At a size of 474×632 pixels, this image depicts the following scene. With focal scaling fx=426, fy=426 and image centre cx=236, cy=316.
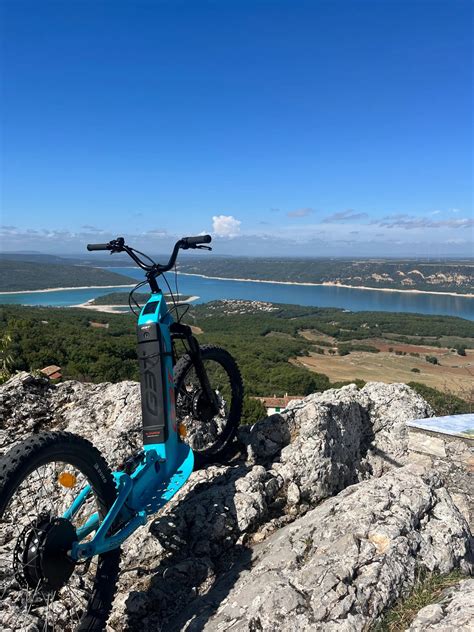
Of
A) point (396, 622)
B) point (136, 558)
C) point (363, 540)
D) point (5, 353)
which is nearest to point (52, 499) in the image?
point (136, 558)

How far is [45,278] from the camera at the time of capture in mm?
158000

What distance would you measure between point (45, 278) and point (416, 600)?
171931mm

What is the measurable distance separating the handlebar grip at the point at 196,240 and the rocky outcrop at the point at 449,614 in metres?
3.48

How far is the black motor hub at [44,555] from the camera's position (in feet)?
8.29

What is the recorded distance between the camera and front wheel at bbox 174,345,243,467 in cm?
468

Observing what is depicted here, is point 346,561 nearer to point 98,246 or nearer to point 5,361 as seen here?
point 98,246

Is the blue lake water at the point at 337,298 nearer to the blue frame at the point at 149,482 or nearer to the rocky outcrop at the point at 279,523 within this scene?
the rocky outcrop at the point at 279,523

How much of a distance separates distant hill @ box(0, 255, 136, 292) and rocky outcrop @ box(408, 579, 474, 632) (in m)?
150

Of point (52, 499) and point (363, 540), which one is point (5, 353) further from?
point (363, 540)

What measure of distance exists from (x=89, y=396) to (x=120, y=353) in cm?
1197

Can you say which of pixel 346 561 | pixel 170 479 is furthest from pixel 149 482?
pixel 346 561

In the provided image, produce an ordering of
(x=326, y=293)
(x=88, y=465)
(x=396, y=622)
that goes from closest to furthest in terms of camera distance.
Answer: (x=396, y=622)
(x=88, y=465)
(x=326, y=293)

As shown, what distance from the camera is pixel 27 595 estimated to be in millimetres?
2848

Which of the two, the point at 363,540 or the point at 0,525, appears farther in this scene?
the point at 0,525
